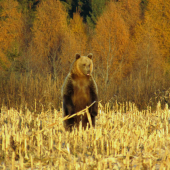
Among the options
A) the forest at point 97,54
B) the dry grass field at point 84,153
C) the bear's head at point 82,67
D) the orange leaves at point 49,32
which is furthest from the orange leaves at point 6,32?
the dry grass field at point 84,153

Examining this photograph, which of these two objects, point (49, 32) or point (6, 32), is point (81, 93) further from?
point (49, 32)

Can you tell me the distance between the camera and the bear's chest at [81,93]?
18.6 feet

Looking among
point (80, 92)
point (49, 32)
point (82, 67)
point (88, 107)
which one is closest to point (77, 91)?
point (80, 92)

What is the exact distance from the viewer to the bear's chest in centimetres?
566

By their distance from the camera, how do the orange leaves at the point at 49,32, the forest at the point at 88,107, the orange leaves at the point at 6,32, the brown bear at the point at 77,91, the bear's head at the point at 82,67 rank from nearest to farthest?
the forest at the point at 88,107 → the bear's head at the point at 82,67 → the brown bear at the point at 77,91 → the orange leaves at the point at 6,32 → the orange leaves at the point at 49,32

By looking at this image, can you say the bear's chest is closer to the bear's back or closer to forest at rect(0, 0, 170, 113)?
the bear's back

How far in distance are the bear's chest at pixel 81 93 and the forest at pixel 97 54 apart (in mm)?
4550

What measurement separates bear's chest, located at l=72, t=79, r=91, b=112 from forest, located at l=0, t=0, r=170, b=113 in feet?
14.9

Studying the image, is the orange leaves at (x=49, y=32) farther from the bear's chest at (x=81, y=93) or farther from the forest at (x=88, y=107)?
the bear's chest at (x=81, y=93)

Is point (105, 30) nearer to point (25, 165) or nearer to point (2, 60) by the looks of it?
point (2, 60)

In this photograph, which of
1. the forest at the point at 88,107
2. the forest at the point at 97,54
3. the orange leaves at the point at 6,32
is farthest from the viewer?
the orange leaves at the point at 6,32

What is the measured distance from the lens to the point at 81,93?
569 centimetres

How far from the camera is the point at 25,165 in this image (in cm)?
380

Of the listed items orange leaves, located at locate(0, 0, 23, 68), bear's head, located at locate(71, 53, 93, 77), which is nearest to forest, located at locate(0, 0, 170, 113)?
orange leaves, located at locate(0, 0, 23, 68)
